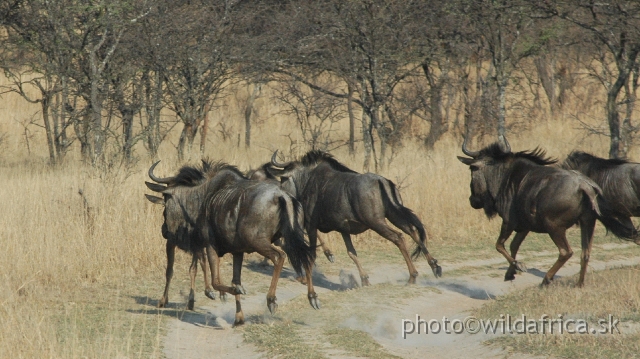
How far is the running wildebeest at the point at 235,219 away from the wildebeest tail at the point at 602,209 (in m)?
2.94

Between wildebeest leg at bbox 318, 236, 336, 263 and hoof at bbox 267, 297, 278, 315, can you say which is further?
wildebeest leg at bbox 318, 236, 336, 263

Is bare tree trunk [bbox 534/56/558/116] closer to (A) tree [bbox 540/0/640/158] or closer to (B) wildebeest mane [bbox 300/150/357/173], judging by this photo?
(A) tree [bbox 540/0/640/158]

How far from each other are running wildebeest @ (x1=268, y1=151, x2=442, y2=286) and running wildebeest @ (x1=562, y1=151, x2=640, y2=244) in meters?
2.17

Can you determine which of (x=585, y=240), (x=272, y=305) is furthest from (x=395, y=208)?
(x=272, y=305)

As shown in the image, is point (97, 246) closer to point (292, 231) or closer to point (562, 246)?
point (292, 231)

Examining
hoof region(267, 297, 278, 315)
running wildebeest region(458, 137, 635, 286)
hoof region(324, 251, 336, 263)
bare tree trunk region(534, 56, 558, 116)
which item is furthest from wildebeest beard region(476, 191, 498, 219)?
bare tree trunk region(534, 56, 558, 116)

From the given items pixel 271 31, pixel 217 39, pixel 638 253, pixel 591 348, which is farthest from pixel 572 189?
pixel 271 31

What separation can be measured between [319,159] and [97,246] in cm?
288

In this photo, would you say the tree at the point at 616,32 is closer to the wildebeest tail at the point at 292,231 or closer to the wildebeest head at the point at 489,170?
the wildebeest head at the point at 489,170

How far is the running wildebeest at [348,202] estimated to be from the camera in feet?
31.6

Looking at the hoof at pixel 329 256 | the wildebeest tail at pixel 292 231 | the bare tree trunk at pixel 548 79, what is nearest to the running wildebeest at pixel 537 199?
the hoof at pixel 329 256

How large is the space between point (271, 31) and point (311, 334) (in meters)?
13.8

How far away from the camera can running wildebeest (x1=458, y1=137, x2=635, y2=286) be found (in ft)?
28.3

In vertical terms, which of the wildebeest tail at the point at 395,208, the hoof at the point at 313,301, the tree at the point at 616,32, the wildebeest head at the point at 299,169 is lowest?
the hoof at the point at 313,301
